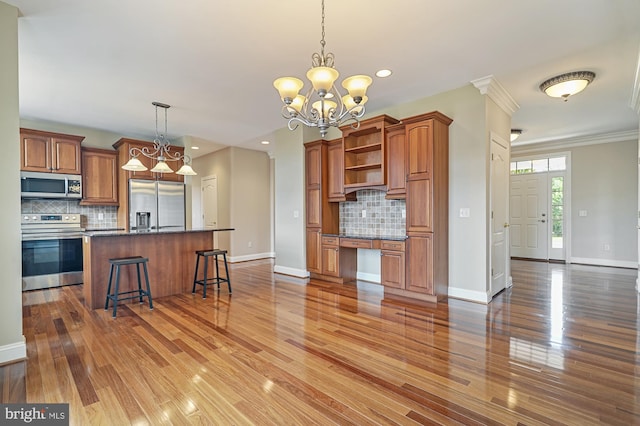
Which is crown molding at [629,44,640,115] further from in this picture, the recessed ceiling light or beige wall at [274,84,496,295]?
the recessed ceiling light

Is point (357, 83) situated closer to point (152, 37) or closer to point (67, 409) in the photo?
point (152, 37)

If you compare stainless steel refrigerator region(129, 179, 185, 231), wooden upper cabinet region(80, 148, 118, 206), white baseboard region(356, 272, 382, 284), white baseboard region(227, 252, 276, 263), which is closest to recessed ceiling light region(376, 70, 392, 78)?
white baseboard region(356, 272, 382, 284)

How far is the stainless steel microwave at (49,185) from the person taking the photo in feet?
16.1

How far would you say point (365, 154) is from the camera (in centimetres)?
500

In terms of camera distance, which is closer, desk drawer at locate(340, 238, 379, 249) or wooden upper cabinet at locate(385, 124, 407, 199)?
wooden upper cabinet at locate(385, 124, 407, 199)

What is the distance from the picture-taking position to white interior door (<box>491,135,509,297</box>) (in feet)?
13.5

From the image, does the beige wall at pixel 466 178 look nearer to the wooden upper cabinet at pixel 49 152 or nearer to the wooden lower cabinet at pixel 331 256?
the wooden lower cabinet at pixel 331 256

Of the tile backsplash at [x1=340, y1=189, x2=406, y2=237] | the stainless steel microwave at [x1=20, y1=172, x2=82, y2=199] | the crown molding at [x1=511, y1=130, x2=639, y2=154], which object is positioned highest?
the crown molding at [x1=511, y1=130, x2=639, y2=154]

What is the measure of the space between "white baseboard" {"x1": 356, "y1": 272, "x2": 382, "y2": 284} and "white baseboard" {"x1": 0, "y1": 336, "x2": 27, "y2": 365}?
13.6 ft

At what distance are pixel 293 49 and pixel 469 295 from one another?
3.61 metres

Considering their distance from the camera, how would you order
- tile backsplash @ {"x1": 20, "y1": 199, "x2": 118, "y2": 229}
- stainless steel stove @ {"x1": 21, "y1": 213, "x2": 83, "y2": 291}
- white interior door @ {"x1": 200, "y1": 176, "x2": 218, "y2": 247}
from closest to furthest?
stainless steel stove @ {"x1": 21, "y1": 213, "x2": 83, "y2": 291}
tile backsplash @ {"x1": 20, "y1": 199, "x2": 118, "y2": 229}
white interior door @ {"x1": 200, "y1": 176, "x2": 218, "y2": 247}

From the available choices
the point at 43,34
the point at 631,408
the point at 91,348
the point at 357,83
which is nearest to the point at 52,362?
the point at 91,348

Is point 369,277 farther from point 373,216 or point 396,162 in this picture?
point 396,162

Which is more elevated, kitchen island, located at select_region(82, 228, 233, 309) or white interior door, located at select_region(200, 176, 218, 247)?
white interior door, located at select_region(200, 176, 218, 247)
